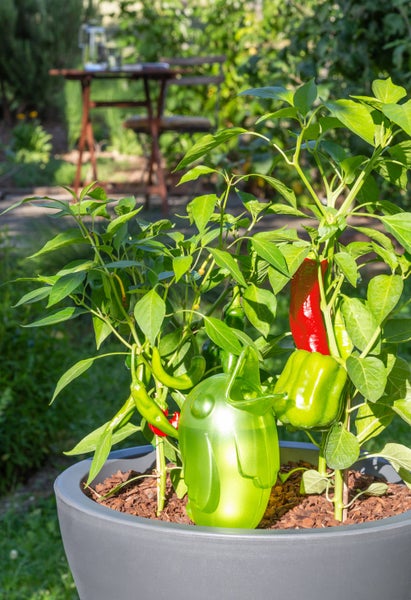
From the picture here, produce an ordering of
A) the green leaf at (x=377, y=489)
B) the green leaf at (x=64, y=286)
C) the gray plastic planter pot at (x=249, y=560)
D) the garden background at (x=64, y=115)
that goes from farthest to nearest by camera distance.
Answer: the garden background at (x=64, y=115)
the green leaf at (x=377, y=489)
the green leaf at (x=64, y=286)
the gray plastic planter pot at (x=249, y=560)

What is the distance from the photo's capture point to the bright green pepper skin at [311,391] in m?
0.89

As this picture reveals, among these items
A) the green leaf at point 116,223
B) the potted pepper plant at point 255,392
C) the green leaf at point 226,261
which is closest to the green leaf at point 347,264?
the potted pepper plant at point 255,392

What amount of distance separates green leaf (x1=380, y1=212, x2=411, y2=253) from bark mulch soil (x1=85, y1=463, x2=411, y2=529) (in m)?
0.28

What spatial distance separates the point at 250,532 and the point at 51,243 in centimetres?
35

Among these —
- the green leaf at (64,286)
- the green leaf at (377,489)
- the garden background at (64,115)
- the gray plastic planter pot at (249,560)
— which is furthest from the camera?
the garden background at (64,115)

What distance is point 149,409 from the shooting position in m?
0.91

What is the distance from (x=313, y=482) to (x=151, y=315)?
270 mm

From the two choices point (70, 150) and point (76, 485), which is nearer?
point (76, 485)

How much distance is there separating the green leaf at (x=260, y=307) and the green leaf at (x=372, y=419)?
0.48 ft

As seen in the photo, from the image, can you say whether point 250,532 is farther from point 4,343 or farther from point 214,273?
point 4,343

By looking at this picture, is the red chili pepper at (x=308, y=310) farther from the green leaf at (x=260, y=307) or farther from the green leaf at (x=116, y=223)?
the green leaf at (x=116, y=223)

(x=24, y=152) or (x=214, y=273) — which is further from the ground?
(x=214, y=273)

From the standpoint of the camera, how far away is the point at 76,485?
965 millimetres

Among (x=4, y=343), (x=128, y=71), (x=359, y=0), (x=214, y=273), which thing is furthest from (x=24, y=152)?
(x=214, y=273)
